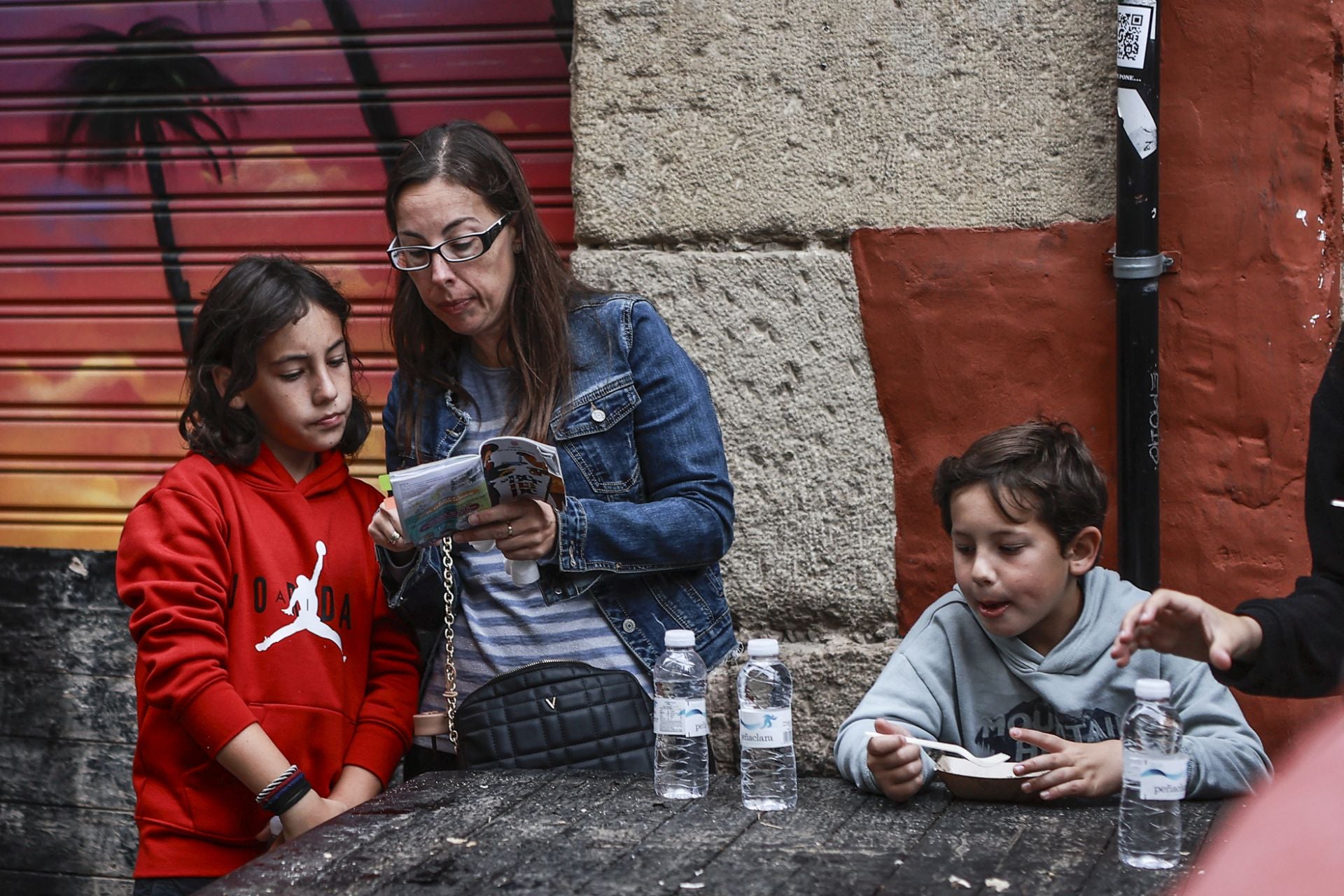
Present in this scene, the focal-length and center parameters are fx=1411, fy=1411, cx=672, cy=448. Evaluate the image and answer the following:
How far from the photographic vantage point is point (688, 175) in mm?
3586

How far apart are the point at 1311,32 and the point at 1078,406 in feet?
3.15

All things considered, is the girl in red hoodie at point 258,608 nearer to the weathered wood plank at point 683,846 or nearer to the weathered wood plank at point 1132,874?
the weathered wood plank at point 683,846

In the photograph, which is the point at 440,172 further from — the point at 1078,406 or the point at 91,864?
the point at 91,864

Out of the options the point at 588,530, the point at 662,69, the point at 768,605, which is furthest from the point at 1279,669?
the point at 662,69

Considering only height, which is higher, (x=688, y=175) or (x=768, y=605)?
(x=688, y=175)

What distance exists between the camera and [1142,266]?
10.6 ft

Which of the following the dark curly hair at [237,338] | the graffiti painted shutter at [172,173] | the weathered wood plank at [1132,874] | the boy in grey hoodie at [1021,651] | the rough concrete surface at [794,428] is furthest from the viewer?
the graffiti painted shutter at [172,173]

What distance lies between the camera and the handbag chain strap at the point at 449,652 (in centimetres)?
274

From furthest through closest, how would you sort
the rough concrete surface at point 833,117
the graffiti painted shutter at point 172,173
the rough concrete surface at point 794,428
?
the graffiti painted shutter at point 172,173, the rough concrete surface at point 794,428, the rough concrete surface at point 833,117

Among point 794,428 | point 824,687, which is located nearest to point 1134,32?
point 794,428

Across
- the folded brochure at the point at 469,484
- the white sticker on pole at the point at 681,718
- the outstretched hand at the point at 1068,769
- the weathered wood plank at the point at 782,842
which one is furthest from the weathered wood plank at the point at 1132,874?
the folded brochure at the point at 469,484

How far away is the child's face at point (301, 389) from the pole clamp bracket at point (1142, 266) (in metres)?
1.77

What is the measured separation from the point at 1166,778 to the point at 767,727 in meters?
0.63

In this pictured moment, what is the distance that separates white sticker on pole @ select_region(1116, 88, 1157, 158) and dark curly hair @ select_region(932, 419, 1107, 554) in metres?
0.86
